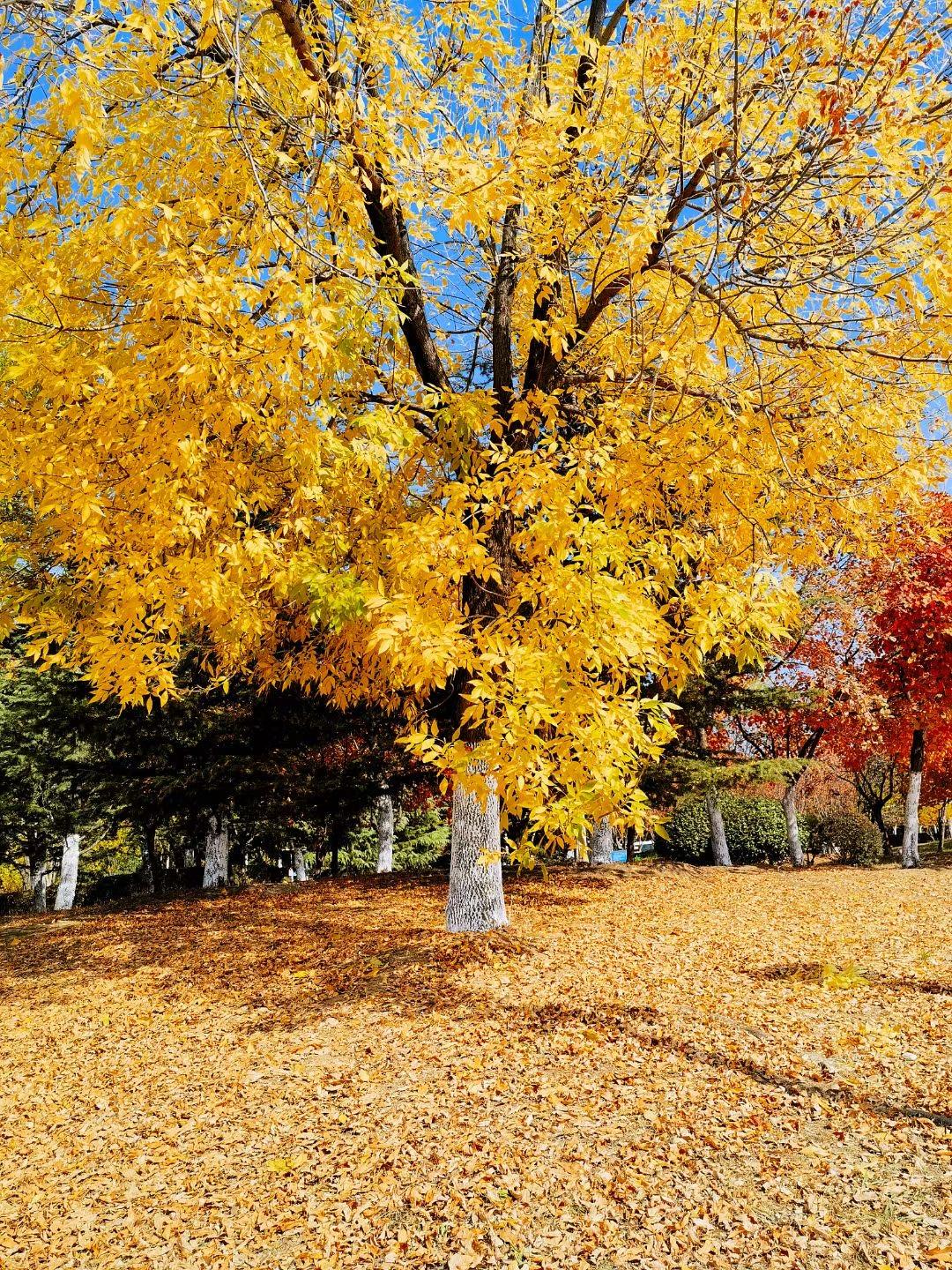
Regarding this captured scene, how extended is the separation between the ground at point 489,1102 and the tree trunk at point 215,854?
5390mm

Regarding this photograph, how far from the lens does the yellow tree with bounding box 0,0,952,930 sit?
4.24 metres

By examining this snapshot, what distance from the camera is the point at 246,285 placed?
178 inches

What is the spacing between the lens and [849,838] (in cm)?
2253

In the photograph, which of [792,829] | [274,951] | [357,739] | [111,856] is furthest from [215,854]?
[111,856]

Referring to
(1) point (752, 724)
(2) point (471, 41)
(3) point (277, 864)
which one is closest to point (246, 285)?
(2) point (471, 41)

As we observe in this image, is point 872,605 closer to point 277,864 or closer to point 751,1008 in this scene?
point 751,1008

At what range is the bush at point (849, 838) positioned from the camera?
2211cm

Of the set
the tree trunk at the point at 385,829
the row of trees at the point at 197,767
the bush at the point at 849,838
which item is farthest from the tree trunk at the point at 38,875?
the bush at the point at 849,838

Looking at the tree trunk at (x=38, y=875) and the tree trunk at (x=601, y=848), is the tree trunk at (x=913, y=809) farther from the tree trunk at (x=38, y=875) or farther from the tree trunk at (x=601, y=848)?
the tree trunk at (x=38, y=875)

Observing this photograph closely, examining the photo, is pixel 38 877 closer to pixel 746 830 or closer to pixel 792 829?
pixel 792 829

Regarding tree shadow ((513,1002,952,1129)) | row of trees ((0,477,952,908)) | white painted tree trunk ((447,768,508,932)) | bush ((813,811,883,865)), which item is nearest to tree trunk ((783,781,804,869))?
row of trees ((0,477,952,908))

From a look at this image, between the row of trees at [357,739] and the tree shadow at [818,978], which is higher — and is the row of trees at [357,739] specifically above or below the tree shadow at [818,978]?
above

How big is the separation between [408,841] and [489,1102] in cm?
1626

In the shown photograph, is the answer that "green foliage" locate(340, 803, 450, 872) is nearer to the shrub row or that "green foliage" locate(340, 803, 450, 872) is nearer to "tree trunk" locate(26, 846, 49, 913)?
the shrub row
